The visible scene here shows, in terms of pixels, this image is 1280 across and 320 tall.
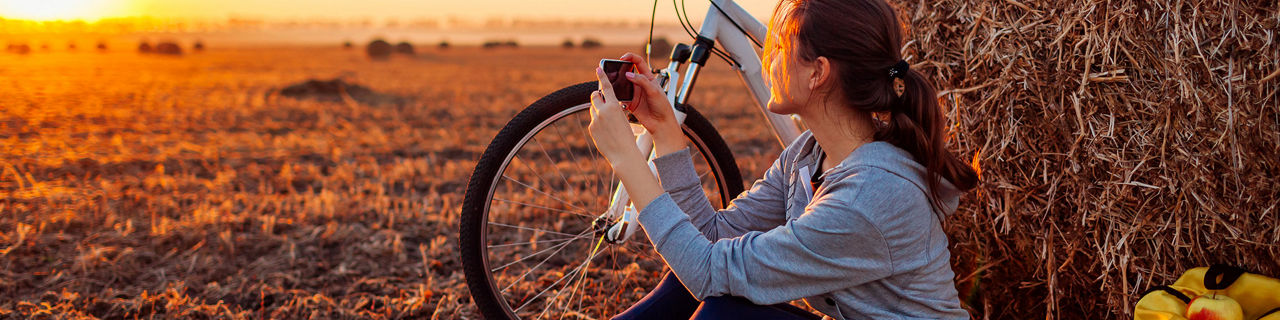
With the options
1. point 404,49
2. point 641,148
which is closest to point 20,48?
point 404,49

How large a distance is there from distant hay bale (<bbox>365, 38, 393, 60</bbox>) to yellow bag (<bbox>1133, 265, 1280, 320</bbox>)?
26.5 meters

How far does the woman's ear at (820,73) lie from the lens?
148 cm

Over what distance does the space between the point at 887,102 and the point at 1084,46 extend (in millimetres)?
832

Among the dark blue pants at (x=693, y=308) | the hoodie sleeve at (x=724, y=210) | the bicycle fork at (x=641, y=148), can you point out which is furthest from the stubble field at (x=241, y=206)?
the hoodie sleeve at (x=724, y=210)

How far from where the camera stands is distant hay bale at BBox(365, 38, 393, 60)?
87.2ft

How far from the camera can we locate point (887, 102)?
1512mm

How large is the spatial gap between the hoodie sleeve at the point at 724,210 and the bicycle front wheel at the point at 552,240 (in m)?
0.47

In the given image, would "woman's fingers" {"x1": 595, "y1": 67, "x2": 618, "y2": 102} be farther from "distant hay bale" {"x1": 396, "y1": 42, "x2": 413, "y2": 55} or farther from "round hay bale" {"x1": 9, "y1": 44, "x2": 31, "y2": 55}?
"round hay bale" {"x1": 9, "y1": 44, "x2": 31, "y2": 55}

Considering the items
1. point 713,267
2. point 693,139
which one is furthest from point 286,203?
point 713,267

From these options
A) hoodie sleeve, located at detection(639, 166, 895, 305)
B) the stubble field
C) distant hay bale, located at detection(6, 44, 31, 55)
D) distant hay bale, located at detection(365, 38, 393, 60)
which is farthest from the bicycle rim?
distant hay bale, located at detection(6, 44, 31, 55)

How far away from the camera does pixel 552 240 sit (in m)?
2.98

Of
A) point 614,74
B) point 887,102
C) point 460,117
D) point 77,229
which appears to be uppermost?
point 614,74

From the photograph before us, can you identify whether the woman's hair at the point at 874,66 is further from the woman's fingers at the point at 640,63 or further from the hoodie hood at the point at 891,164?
the woman's fingers at the point at 640,63

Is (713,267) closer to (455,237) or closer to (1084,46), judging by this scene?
(1084,46)
